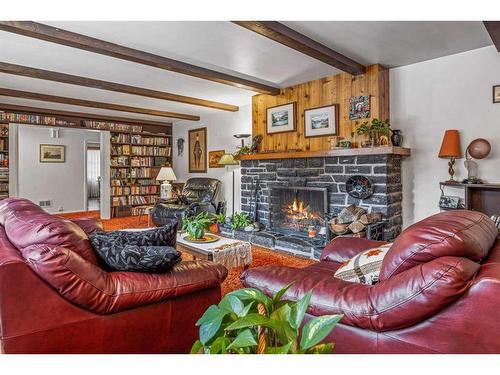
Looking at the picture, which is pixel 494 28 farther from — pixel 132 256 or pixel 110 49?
pixel 110 49

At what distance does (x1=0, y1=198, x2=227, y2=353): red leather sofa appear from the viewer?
1.26m

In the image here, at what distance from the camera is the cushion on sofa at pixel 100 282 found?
130 cm

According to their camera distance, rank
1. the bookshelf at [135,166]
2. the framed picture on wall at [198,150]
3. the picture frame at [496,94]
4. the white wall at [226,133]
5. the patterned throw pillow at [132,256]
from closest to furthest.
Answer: the patterned throw pillow at [132,256] → the picture frame at [496,94] → the white wall at [226,133] → the framed picture on wall at [198,150] → the bookshelf at [135,166]

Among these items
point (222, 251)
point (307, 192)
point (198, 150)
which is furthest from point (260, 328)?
point (198, 150)

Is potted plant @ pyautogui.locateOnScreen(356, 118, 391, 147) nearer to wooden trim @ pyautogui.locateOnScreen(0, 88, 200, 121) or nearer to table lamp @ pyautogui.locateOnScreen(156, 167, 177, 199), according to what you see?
table lamp @ pyautogui.locateOnScreen(156, 167, 177, 199)

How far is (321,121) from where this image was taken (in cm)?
446

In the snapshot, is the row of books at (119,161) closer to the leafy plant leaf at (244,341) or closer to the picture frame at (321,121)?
the picture frame at (321,121)

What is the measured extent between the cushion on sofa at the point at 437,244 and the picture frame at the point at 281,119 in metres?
3.57

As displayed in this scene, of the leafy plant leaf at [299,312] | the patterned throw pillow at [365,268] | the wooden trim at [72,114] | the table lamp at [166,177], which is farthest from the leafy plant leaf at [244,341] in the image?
the wooden trim at [72,114]

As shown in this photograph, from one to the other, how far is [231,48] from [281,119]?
174 cm

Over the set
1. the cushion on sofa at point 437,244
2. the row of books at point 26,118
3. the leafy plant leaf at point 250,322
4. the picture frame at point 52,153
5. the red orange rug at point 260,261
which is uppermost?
the row of books at point 26,118

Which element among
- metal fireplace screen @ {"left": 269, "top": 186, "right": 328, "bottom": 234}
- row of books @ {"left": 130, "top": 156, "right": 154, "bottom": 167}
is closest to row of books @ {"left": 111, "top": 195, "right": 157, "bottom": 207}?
row of books @ {"left": 130, "top": 156, "right": 154, "bottom": 167}

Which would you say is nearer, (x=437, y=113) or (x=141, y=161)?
(x=437, y=113)
